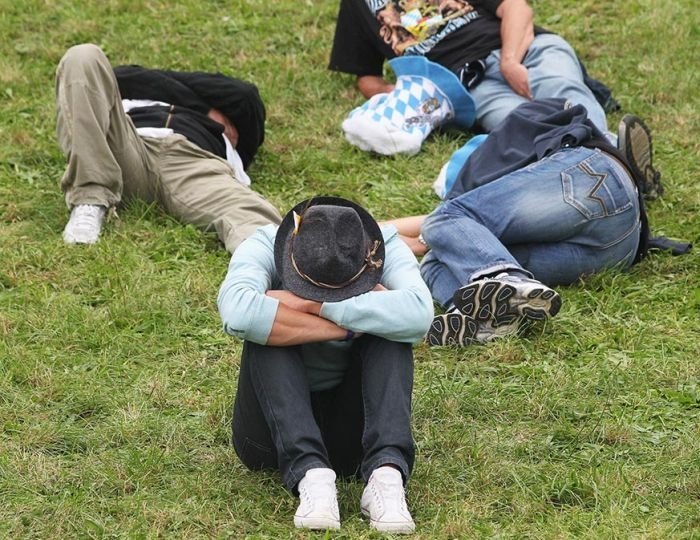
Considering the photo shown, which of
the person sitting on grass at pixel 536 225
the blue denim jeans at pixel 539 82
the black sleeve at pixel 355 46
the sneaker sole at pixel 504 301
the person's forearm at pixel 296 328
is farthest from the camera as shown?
the black sleeve at pixel 355 46

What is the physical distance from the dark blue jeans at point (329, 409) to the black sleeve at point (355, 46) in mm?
4429

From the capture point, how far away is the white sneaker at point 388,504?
12.5 feet

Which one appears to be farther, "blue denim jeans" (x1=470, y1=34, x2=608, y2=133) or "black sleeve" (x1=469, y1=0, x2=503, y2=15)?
"black sleeve" (x1=469, y1=0, x2=503, y2=15)

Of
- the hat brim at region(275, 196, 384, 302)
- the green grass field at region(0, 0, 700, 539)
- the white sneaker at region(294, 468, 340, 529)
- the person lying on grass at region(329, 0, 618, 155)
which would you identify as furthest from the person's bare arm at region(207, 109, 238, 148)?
the white sneaker at region(294, 468, 340, 529)

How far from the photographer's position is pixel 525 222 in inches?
222

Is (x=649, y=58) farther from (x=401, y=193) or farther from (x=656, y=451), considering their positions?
(x=656, y=451)

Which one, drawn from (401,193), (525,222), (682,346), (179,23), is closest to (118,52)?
(179,23)

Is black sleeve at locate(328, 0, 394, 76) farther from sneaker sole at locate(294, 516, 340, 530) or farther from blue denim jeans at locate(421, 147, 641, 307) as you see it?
sneaker sole at locate(294, 516, 340, 530)

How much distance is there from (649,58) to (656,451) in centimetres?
461

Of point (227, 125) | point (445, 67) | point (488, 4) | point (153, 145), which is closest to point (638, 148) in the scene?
point (445, 67)

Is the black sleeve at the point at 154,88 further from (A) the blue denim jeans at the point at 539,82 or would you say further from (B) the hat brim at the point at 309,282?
(B) the hat brim at the point at 309,282

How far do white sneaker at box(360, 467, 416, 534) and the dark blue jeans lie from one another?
0.04 m

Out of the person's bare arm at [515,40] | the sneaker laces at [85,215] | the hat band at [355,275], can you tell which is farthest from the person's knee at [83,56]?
the hat band at [355,275]

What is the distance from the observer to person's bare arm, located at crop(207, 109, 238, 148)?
23.6ft
